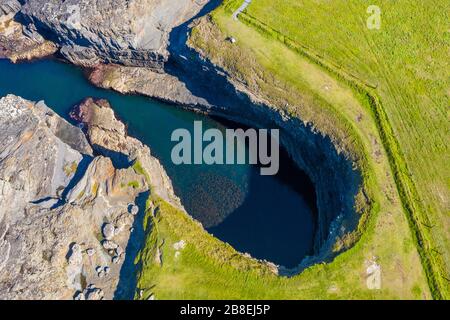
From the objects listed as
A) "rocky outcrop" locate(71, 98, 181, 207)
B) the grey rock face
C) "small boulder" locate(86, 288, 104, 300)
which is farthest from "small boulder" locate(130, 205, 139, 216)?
the grey rock face

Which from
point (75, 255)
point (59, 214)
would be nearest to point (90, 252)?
point (75, 255)

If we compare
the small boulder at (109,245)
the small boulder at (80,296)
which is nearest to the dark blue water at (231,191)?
the small boulder at (109,245)

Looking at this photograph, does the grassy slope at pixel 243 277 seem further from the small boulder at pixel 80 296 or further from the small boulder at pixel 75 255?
the small boulder at pixel 75 255

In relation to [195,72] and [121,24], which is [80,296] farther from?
[121,24]

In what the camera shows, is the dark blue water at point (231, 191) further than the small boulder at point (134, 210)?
Yes
